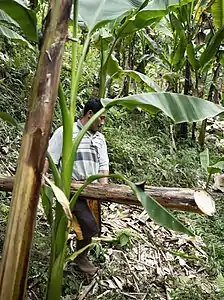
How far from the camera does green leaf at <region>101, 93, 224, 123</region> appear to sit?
7.06ft

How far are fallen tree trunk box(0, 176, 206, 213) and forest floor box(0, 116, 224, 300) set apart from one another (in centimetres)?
41

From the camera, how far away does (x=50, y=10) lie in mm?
1866

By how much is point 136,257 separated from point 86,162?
3.36 feet

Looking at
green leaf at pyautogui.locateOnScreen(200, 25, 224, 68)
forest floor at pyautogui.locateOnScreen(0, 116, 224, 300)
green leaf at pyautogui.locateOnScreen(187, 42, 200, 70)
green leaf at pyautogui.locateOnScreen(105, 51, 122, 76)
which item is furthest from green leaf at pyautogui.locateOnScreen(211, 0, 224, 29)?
forest floor at pyautogui.locateOnScreen(0, 116, 224, 300)

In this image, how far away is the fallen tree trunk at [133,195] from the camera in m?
2.36

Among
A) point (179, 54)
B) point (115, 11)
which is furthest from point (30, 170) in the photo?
point (179, 54)

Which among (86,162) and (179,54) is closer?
(86,162)

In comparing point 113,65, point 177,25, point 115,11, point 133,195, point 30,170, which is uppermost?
point 177,25

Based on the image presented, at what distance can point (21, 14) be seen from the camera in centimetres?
212

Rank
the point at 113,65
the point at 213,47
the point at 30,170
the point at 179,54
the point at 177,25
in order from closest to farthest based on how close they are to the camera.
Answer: the point at 30,170 < the point at 113,65 < the point at 213,47 < the point at 177,25 < the point at 179,54

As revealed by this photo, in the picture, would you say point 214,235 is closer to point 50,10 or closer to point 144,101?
point 144,101

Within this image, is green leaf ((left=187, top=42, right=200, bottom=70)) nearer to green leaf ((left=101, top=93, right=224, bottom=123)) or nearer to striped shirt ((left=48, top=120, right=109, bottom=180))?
striped shirt ((left=48, top=120, right=109, bottom=180))

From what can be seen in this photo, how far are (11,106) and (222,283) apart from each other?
3029 mm

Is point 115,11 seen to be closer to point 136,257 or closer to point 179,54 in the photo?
point 136,257
